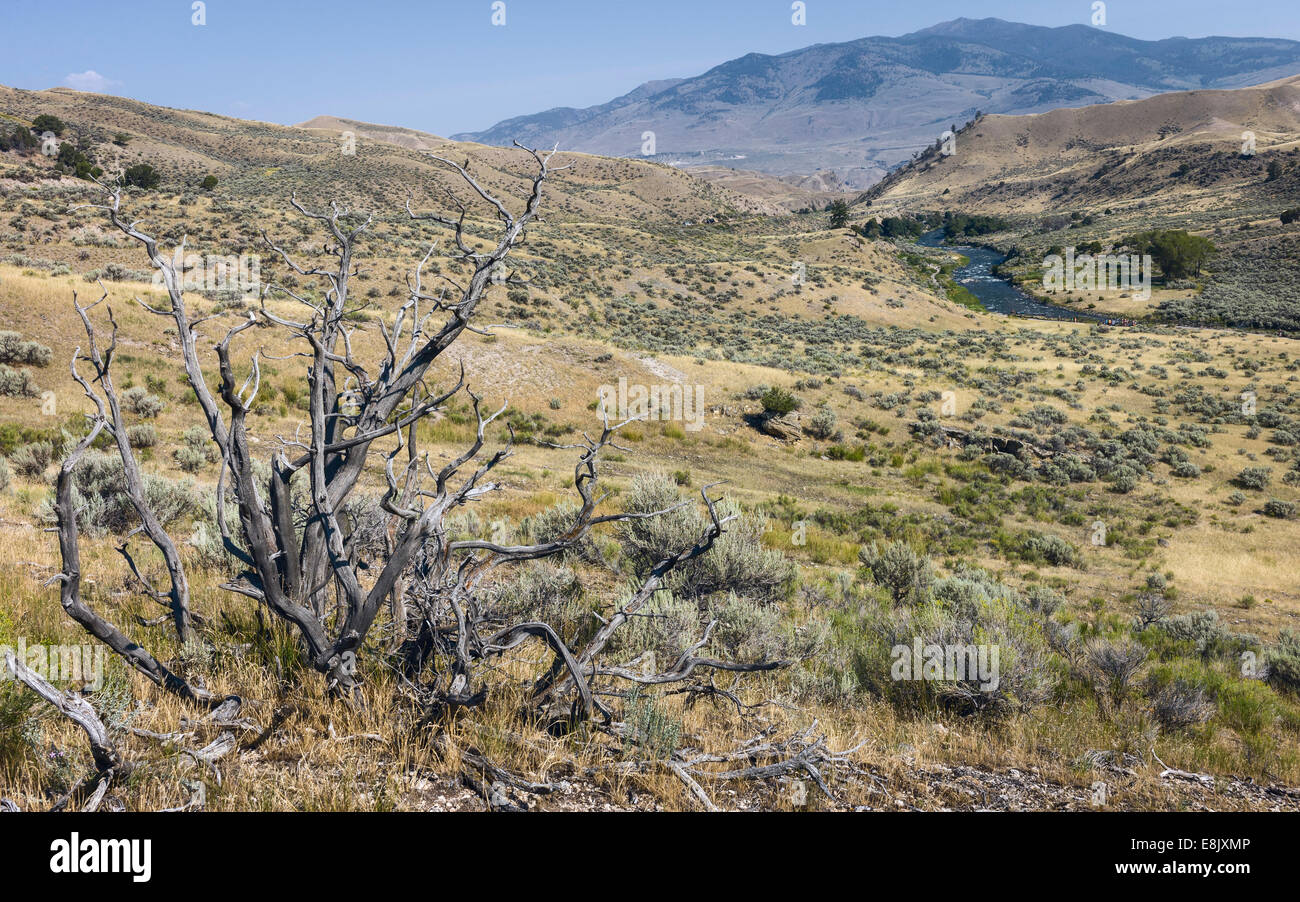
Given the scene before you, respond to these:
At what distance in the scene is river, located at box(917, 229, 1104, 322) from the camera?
5628 cm

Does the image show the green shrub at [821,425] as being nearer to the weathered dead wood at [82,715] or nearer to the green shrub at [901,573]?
the green shrub at [901,573]

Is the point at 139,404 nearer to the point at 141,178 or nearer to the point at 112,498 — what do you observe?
the point at 112,498

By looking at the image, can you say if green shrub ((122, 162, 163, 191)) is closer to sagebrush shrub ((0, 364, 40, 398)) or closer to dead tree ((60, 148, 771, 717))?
sagebrush shrub ((0, 364, 40, 398))

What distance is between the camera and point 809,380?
2714 centimetres

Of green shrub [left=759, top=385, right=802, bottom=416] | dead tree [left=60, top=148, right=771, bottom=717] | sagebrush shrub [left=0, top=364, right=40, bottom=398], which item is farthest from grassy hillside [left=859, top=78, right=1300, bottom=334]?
sagebrush shrub [left=0, top=364, right=40, bottom=398]

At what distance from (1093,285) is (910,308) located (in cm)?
2479

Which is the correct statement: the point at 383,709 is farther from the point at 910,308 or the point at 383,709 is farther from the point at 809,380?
the point at 910,308

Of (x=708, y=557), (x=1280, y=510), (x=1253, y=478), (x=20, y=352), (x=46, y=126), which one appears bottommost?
(x=1280, y=510)

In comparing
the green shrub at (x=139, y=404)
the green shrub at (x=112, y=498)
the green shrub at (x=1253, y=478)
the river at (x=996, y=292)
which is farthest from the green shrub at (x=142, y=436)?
the river at (x=996, y=292)

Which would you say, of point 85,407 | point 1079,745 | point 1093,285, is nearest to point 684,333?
point 85,407

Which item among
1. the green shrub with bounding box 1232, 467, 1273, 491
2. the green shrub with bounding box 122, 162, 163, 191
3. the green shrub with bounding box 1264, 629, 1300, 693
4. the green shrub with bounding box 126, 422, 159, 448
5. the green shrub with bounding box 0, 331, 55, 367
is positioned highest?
the green shrub with bounding box 122, 162, 163, 191

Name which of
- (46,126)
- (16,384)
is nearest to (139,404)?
(16,384)

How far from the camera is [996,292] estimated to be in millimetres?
66625
